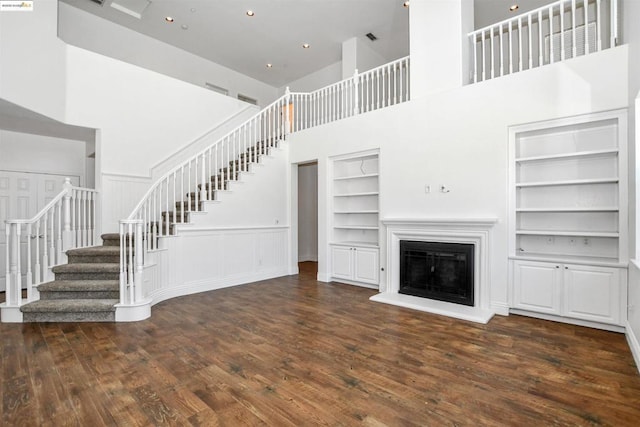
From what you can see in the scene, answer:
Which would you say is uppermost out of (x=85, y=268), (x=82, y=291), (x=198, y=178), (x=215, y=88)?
(x=215, y=88)

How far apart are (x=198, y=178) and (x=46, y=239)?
276 cm

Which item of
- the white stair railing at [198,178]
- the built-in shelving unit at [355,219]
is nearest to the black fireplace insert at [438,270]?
the built-in shelving unit at [355,219]

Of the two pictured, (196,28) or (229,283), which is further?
(196,28)

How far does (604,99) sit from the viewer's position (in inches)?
133

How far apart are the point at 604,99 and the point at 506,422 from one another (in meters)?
3.45

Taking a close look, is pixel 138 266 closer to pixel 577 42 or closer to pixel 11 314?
pixel 11 314

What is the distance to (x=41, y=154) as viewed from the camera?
5805 mm

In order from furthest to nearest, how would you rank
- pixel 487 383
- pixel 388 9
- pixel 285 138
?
pixel 285 138, pixel 388 9, pixel 487 383

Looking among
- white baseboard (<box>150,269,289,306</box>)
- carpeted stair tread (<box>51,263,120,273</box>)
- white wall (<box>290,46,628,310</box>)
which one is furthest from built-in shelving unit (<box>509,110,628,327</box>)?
carpeted stair tread (<box>51,263,120,273</box>)

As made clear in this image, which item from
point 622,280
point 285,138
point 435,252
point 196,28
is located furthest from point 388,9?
point 622,280

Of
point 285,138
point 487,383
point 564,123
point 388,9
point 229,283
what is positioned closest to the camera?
point 487,383

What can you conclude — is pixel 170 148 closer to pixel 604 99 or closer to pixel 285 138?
pixel 285 138

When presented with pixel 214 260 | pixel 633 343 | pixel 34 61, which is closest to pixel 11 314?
pixel 214 260

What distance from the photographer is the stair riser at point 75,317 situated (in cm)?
378
